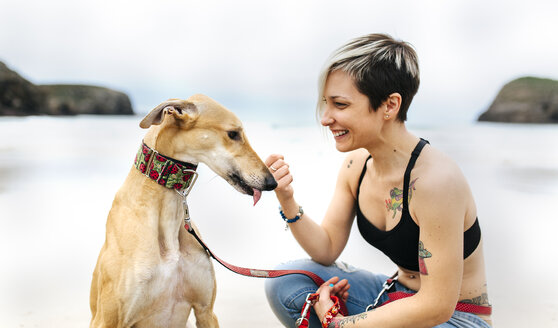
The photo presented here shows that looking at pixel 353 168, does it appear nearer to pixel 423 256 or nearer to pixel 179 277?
pixel 423 256

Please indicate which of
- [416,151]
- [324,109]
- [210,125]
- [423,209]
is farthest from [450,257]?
[210,125]

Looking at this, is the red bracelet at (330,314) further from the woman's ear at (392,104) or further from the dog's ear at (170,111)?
the dog's ear at (170,111)

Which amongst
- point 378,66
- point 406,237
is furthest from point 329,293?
point 378,66

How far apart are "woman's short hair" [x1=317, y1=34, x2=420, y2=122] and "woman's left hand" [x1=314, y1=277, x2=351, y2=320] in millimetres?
748

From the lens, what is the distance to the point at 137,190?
1.64m

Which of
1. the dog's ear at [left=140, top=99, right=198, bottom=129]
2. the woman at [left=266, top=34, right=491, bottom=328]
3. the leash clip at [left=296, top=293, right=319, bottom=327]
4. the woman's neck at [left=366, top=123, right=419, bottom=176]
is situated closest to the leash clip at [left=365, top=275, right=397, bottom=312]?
the woman at [left=266, top=34, right=491, bottom=328]

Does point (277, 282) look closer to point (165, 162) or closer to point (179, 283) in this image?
point (179, 283)

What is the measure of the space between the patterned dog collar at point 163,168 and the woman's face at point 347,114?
22.2 inches

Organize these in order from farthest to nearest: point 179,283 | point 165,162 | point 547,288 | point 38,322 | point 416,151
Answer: point 547,288, point 38,322, point 416,151, point 179,283, point 165,162

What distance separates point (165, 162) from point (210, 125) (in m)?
0.20

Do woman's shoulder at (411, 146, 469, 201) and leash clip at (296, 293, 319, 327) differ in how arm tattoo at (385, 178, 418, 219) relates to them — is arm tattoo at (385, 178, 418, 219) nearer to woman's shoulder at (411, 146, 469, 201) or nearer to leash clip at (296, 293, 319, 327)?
woman's shoulder at (411, 146, 469, 201)

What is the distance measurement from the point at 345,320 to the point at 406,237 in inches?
15.4

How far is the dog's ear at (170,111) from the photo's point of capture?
1500mm

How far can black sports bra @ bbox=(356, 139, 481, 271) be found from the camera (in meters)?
1.83
